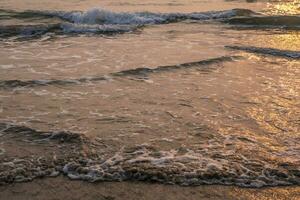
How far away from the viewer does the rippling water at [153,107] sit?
537 centimetres

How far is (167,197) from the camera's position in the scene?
4730mm

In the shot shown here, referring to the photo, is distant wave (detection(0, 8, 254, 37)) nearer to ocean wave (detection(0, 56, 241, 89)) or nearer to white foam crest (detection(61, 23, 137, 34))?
white foam crest (detection(61, 23, 137, 34))

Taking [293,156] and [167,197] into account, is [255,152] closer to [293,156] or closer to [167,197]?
[293,156]

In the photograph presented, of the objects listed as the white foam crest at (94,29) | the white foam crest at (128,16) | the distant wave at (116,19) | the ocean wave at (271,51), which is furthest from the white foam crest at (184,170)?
the white foam crest at (128,16)

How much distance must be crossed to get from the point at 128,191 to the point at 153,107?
295cm

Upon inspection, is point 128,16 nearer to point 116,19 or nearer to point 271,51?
point 116,19

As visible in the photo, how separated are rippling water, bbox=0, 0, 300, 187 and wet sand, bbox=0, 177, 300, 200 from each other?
0.50 feet

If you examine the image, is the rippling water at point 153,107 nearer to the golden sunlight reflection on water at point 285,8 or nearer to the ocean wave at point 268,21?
the ocean wave at point 268,21

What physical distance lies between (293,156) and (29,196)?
327cm

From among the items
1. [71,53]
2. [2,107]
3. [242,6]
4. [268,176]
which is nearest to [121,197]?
[268,176]

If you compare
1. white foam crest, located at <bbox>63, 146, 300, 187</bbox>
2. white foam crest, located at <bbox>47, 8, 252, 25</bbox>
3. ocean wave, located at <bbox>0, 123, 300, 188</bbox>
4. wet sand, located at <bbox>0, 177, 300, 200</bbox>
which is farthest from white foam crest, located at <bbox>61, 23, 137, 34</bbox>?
wet sand, located at <bbox>0, 177, 300, 200</bbox>

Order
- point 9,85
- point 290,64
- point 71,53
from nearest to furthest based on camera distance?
point 9,85 < point 290,64 < point 71,53

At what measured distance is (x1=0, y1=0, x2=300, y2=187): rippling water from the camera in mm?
5367

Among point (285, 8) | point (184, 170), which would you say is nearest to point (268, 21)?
point (285, 8)
